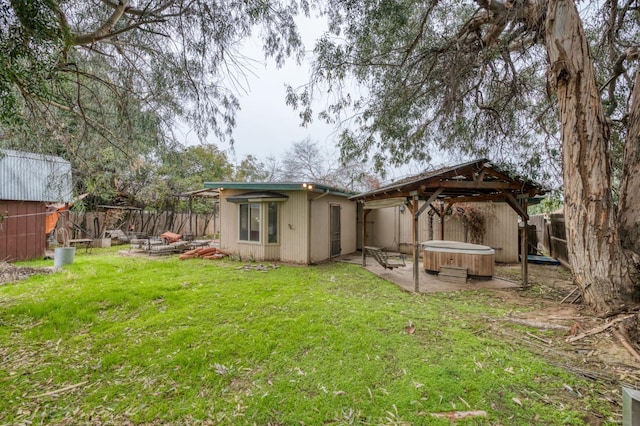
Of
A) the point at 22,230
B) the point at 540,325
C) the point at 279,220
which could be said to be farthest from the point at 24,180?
the point at 540,325

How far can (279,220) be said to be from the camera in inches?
362

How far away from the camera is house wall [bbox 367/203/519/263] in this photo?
9.42 m

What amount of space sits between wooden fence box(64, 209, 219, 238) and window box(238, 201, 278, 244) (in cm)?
404

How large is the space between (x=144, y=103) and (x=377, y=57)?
4793 millimetres

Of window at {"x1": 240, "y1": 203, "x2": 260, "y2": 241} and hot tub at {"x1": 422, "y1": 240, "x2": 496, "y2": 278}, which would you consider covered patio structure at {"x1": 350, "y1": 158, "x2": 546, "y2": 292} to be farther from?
window at {"x1": 240, "y1": 203, "x2": 260, "y2": 241}

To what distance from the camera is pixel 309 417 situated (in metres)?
2.19

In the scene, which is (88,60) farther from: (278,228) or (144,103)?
(278,228)

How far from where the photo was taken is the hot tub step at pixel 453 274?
21.0 ft

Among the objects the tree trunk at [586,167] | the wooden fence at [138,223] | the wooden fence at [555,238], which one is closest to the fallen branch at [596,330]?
the tree trunk at [586,167]

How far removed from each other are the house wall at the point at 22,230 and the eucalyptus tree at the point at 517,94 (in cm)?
979

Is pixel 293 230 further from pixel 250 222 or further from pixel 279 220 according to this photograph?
pixel 250 222

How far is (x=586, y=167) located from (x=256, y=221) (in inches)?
321

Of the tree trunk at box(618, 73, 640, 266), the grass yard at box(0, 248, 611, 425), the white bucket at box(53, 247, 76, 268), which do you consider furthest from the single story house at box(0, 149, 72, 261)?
the tree trunk at box(618, 73, 640, 266)

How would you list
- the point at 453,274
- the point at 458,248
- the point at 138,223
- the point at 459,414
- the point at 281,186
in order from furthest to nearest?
1. the point at 138,223
2. the point at 281,186
3. the point at 458,248
4. the point at 453,274
5. the point at 459,414
